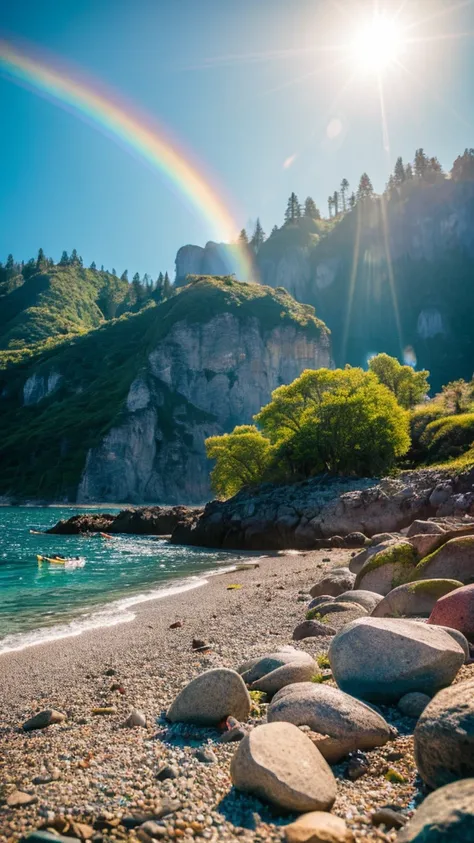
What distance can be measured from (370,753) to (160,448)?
524 ft

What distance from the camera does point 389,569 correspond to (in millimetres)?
13938

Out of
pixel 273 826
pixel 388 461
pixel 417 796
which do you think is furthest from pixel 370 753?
pixel 388 461

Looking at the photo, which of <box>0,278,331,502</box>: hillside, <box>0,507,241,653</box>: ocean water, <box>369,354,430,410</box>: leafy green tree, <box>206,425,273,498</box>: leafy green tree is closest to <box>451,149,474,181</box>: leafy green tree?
<box>0,278,331,502</box>: hillside

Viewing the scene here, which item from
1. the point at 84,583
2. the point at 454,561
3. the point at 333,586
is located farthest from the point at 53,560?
the point at 454,561

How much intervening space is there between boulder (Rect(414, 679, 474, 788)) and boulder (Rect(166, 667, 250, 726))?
2.81 m

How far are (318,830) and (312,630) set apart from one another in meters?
7.39

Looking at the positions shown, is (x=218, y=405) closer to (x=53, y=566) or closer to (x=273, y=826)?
(x=53, y=566)

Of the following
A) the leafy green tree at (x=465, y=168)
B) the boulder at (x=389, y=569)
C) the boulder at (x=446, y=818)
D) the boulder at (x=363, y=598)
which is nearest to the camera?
the boulder at (x=446, y=818)

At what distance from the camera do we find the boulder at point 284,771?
13.9 ft

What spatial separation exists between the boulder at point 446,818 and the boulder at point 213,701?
3510 mm

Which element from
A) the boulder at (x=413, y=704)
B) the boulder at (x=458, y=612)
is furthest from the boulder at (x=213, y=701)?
the boulder at (x=458, y=612)

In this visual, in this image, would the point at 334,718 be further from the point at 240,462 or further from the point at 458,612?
the point at 240,462

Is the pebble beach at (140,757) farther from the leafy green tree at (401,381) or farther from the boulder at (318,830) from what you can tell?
the leafy green tree at (401,381)

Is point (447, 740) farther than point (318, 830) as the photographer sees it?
Yes
